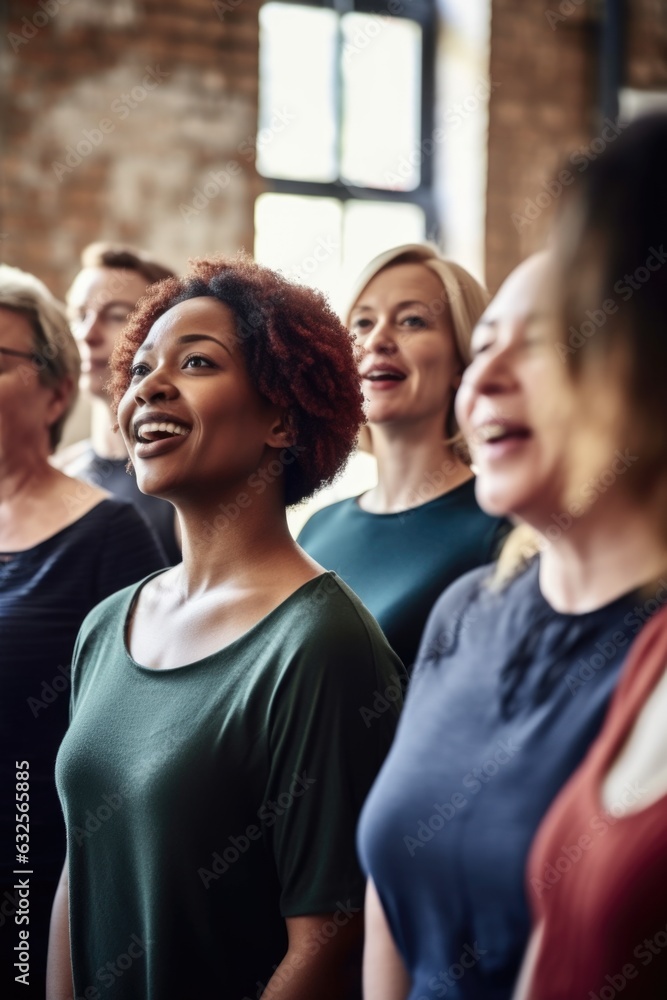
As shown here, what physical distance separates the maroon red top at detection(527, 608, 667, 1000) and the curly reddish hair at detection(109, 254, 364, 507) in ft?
2.49

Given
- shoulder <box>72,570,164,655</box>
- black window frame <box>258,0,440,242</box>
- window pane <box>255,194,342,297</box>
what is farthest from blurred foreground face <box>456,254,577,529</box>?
black window frame <box>258,0,440,242</box>

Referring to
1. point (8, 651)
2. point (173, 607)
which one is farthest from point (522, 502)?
point (8, 651)

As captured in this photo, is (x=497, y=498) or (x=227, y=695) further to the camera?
(x=227, y=695)

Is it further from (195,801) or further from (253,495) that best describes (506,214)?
(195,801)

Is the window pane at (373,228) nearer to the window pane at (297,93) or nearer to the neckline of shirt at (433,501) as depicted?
the window pane at (297,93)

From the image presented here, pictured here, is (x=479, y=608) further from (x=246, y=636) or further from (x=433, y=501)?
(x=433, y=501)

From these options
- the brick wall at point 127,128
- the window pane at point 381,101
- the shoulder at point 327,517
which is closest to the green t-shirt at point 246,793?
the shoulder at point 327,517

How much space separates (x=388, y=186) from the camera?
5.36 m

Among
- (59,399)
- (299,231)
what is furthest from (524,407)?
(299,231)

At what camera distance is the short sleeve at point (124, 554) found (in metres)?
1.93

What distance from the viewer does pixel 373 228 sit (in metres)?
5.32

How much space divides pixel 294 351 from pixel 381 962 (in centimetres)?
79

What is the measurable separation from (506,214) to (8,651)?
12.4ft

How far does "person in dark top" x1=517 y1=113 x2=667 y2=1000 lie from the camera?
0.84 m
